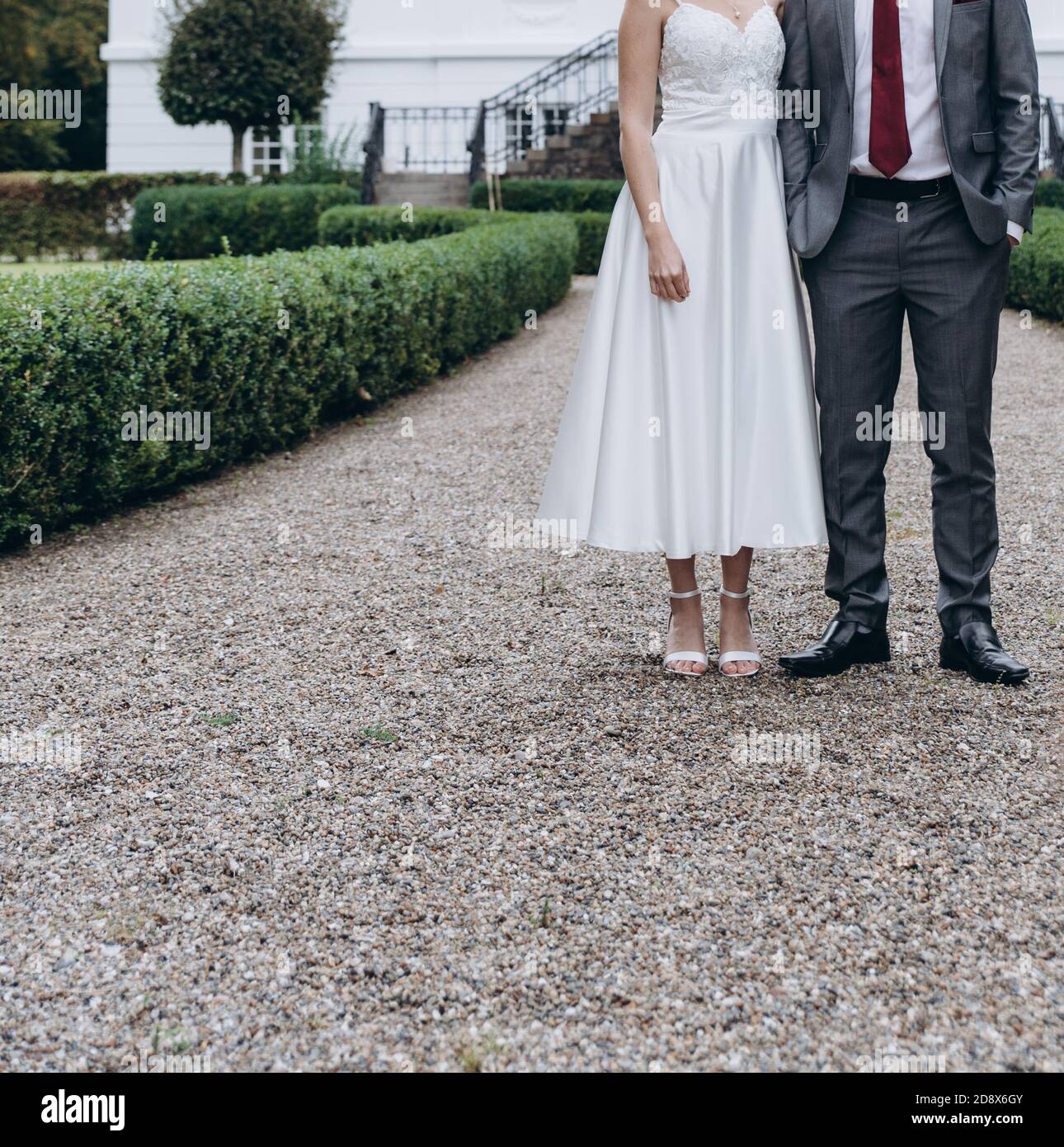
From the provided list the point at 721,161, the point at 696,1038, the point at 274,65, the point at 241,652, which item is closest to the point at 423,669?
the point at 241,652

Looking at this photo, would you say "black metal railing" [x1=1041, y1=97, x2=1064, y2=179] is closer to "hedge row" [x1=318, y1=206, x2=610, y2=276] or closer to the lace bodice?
"hedge row" [x1=318, y1=206, x2=610, y2=276]

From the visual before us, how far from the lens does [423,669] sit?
3920 mm

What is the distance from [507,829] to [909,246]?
1921 mm

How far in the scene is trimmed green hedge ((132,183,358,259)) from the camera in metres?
19.5

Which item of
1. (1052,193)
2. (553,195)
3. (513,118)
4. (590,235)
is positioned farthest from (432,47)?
(1052,193)

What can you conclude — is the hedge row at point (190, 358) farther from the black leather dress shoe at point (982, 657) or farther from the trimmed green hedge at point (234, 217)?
the trimmed green hedge at point (234, 217)

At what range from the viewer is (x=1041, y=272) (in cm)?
1130

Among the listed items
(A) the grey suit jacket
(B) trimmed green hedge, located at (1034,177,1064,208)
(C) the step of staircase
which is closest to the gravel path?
(A) the grey suit jacket

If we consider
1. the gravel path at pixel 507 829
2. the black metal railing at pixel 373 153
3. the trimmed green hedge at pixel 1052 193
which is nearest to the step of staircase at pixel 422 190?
the black metal railing at pixel 373 153

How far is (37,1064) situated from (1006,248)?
3.02 metres

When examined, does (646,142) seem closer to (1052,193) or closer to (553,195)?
(553,195)

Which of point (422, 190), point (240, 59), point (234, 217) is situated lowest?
point (234, 217)
